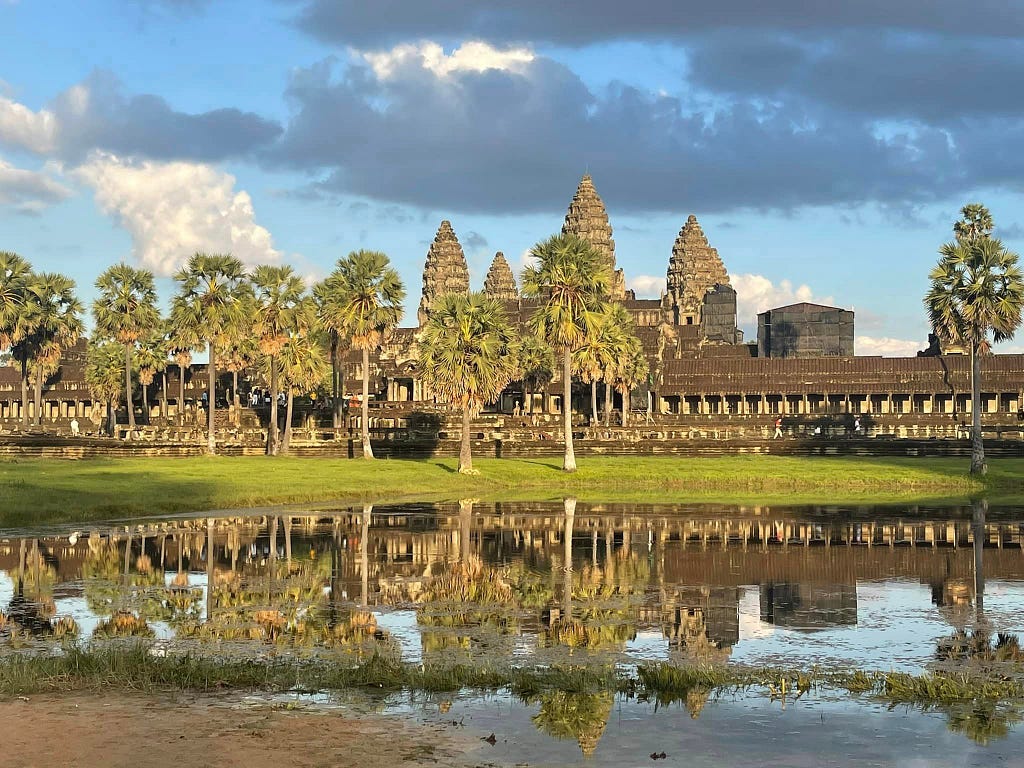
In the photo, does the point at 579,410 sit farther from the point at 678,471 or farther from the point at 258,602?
the point at 258,602

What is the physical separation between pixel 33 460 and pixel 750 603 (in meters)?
50.2

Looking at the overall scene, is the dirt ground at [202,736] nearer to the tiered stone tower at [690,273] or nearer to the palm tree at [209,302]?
the palm tree at [209,302]

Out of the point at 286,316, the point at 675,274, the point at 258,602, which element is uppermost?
the point at 675,274

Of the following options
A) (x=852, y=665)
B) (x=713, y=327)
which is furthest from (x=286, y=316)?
(x=713, y=327)

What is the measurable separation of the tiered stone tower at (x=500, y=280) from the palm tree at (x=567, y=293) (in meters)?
101

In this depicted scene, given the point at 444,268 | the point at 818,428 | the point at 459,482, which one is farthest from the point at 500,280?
the point at 459,482

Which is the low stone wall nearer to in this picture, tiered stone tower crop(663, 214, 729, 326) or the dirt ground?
the dirt ground

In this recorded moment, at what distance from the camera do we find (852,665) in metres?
16.2

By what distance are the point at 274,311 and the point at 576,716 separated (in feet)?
212

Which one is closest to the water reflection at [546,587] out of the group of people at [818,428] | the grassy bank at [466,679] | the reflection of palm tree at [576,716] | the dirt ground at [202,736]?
the grassy bank at [466,679]

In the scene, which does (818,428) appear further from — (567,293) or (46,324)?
(46,324)

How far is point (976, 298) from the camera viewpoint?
57719 millimetres

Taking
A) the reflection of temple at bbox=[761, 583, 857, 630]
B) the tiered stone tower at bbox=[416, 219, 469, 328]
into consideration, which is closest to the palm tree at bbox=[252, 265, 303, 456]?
the reflection of temple at bbox=[761, 583, 857, 630]

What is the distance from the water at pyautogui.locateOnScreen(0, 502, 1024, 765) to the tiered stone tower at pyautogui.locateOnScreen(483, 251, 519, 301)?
127999 mm
